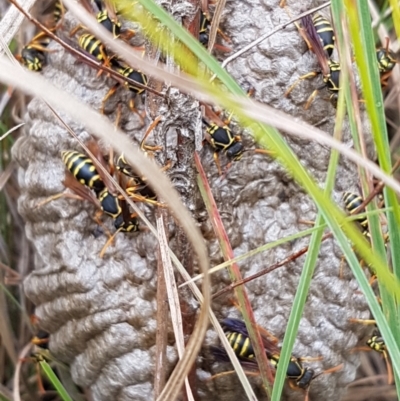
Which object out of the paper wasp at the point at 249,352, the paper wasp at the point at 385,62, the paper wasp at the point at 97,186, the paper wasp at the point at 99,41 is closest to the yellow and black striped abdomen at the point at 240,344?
the paper wasp at the point at 249,352

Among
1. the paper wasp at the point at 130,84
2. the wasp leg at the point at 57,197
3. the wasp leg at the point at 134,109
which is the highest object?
the paper wasp at the point at 130,84

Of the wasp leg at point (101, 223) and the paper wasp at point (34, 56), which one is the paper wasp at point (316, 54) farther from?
the paper wasp at point (34, 56)

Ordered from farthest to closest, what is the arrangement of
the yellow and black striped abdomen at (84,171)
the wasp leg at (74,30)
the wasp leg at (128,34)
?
the wasp leg at (74,30) → the wasp leg at (128,34) → the yellow and black striped abdomen at (84,171)

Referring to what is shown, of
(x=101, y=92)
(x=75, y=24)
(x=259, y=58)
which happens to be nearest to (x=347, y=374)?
(x=259, y=58)

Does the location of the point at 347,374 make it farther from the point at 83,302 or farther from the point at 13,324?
the point at 13,324

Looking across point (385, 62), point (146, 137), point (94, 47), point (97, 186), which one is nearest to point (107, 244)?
point (97, 186)

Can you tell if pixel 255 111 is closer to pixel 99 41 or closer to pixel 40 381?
pixel 99 41

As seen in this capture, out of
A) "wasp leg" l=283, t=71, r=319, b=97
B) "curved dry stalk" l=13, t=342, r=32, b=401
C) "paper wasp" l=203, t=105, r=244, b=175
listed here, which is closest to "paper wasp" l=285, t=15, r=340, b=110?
"wasp leg" l=283, t=71, r=319, b=97
